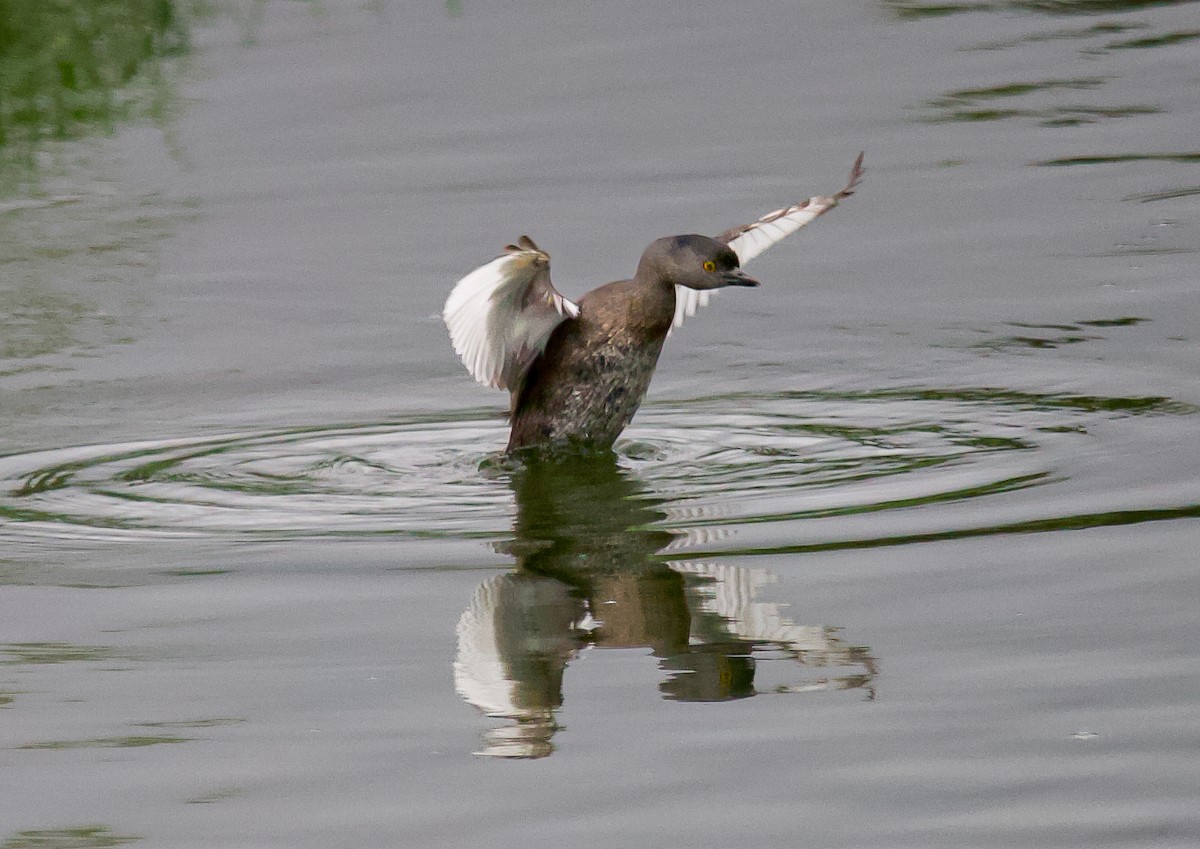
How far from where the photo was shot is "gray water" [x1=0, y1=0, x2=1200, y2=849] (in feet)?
12.3

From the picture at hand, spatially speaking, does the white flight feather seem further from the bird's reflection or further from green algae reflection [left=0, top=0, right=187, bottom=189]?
green algae reflection [left=0, top=0, right=187, bottom=189]

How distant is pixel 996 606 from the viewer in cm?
461

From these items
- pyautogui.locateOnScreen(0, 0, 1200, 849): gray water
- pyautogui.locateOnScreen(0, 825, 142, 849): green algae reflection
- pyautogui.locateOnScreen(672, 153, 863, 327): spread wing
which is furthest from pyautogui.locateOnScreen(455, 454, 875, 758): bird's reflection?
pyautogui.locateOnScreen(672, 153, 863, 327): spread wing

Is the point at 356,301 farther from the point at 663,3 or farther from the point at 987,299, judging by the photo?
the point at 663,3

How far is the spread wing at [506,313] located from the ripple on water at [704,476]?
1.05 ft

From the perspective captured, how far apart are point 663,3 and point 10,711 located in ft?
29.8

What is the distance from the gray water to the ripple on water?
0.02 m

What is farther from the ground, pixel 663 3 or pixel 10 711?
pixel 663 3

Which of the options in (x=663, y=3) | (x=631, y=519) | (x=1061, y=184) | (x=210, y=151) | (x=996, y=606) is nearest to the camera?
(x=996, y=606)

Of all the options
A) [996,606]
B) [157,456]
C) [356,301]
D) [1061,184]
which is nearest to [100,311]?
[356,301]

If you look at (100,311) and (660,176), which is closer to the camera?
(100,311)

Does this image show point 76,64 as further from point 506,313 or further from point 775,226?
point 506,313

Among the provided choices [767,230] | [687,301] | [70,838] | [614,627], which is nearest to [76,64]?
[687,301]

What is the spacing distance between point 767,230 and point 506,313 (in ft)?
3.82
